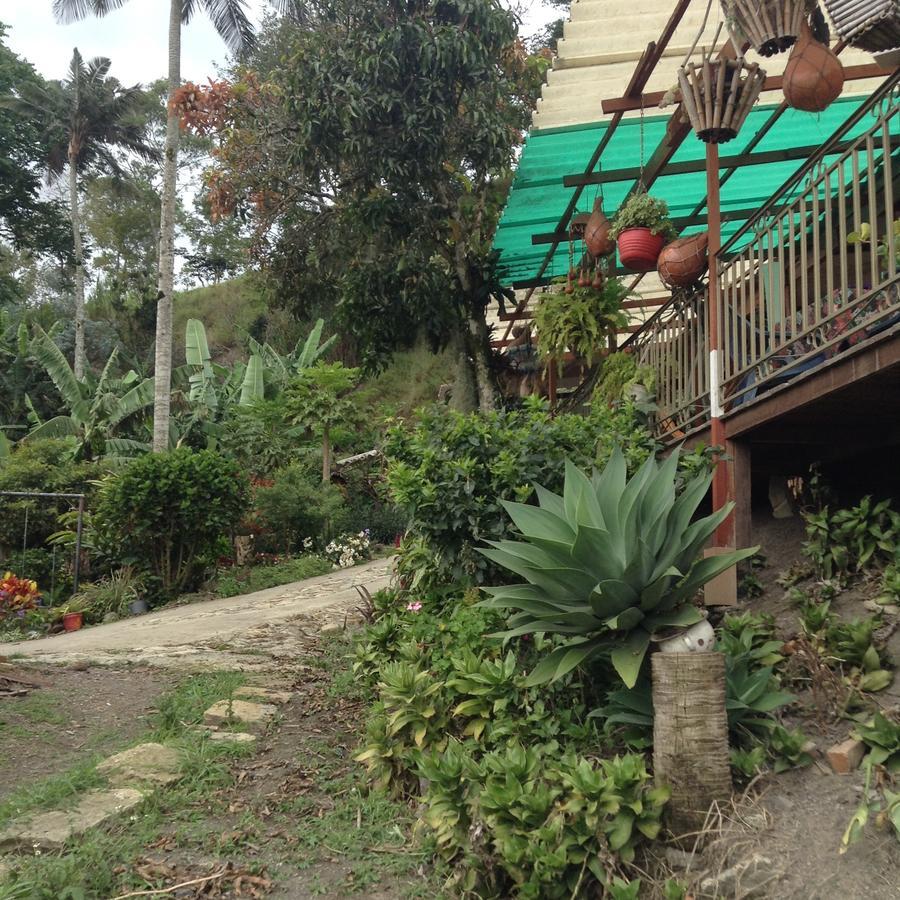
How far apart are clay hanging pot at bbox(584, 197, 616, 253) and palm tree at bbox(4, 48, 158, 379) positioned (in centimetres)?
2100

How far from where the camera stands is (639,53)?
294 inches

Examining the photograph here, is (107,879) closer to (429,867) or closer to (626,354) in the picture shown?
(429,867)

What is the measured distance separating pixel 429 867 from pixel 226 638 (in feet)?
17.2

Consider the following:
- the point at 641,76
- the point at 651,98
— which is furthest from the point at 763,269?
the point at 651,98

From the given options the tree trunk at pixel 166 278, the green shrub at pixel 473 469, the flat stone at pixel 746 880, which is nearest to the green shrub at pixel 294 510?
the tree trunk at pixel 166 278

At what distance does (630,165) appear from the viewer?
8547 mm

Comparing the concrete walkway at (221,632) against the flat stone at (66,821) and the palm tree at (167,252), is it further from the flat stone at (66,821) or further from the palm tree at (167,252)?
the palm tree at (167,252)

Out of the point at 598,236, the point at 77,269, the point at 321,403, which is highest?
the point at 77,269

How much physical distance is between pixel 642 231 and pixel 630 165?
1.58 metres

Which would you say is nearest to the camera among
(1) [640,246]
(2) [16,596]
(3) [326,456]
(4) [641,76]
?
(4) [641,76]

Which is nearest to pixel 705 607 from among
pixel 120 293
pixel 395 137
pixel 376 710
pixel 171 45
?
pixel 376 710

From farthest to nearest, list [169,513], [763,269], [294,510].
A: [294,510] → [169,513] → [763,269]

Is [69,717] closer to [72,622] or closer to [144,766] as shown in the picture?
[144,766]

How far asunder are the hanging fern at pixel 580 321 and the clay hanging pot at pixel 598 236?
1.23 ft
